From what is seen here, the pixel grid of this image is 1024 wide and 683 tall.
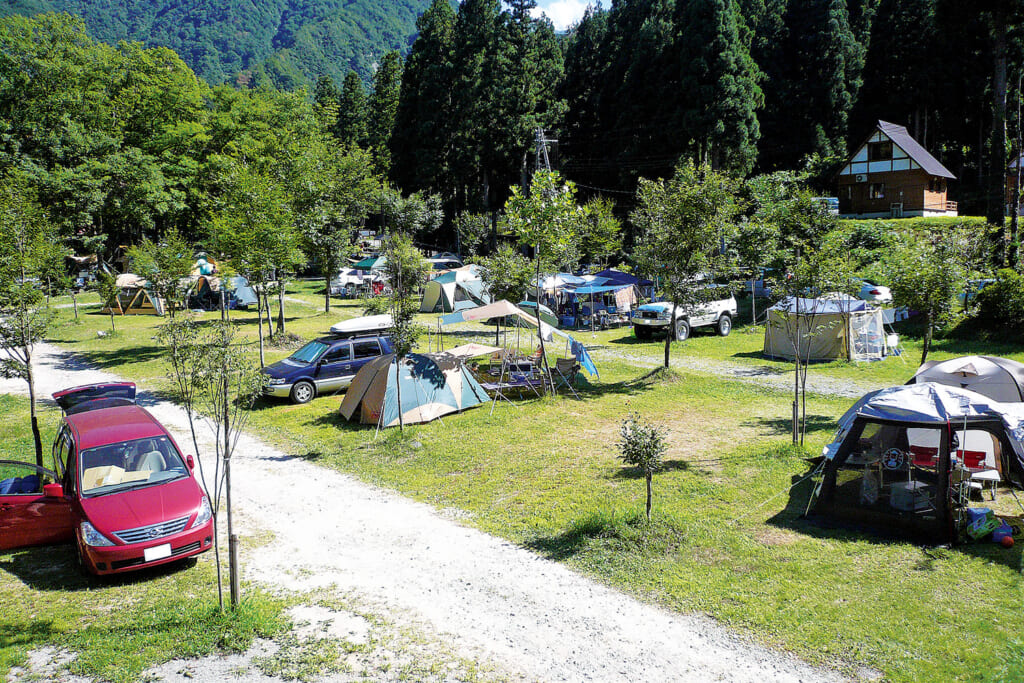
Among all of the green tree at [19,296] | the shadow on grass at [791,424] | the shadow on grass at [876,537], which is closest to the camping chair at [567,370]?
the shadow on grass at [791,424]

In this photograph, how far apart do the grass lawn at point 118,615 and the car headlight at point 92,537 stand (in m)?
0.51

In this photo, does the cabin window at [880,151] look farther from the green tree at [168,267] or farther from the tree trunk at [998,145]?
the green tree at [168,267]

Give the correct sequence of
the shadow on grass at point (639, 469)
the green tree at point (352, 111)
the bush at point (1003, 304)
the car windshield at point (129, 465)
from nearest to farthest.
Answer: the car windshield at point (129, 465) < the shadow on grass at point (639, 469) < the bush at point (1003, 304) < the green tree at point (352, 111)

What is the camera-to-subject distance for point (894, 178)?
4225 cm

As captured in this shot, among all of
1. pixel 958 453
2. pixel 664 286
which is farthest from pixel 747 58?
pixel 958 453

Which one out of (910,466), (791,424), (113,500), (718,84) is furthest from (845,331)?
(718,84)

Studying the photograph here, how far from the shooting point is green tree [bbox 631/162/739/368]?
16469 mm

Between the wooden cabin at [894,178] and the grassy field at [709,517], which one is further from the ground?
the wooden cabin at [894,178]

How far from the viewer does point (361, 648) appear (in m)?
6.45

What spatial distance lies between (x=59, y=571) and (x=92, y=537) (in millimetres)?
946

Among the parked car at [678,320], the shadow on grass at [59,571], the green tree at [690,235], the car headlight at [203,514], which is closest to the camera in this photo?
the shadow on grass at [59,571]

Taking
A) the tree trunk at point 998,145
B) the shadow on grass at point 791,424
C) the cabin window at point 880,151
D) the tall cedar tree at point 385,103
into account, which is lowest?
the shadow on grass at point 791,424

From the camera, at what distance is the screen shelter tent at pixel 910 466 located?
27.2 ft

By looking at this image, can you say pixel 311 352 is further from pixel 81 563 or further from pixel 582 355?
pixel 81 563
